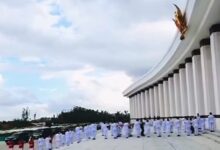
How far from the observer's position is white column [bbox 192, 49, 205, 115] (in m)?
30.7

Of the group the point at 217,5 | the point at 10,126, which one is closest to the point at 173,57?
the point at 217,5

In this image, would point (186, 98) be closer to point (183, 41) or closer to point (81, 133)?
point (183, 41)

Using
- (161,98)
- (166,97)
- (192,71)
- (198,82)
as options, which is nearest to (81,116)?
(161,98)

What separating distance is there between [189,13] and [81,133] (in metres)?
9.81

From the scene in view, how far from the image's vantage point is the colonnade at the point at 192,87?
24641 millimetres

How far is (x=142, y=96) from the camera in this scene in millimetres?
66500

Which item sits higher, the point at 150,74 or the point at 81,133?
the point at 150,74

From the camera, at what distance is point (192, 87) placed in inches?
1329

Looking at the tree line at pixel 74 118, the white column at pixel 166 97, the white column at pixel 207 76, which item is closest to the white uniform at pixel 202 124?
the white column at pixel 207 76

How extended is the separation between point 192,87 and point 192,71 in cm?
129

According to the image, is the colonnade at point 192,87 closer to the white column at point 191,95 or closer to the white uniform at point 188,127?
the white column at point 191,95

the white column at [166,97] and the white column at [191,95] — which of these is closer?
the white column at [191,95]

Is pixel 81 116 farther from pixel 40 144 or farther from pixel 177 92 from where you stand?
pixel 40 144

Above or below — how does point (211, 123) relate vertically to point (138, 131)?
above
